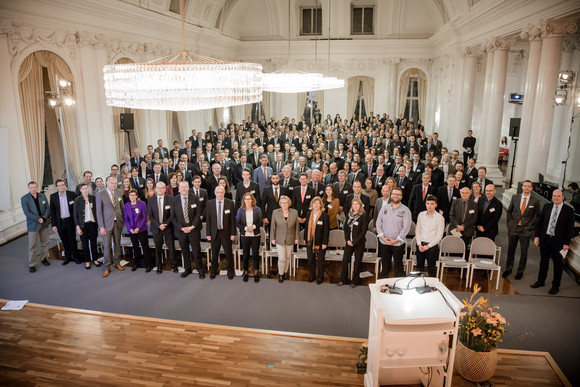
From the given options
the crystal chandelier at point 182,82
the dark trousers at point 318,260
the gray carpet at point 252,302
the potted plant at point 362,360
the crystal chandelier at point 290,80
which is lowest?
the gray carpet at point 252,302

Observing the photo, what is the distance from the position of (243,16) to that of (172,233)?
16796 mm

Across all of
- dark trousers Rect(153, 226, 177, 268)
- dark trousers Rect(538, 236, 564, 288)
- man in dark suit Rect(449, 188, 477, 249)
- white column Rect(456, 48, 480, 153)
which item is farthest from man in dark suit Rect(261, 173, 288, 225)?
white column Rect(456, 48, 480, 153)

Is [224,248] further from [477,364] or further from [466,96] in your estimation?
[466,96]

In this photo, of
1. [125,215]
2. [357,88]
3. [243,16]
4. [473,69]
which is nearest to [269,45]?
[243,16]

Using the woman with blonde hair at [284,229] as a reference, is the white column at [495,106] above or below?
above

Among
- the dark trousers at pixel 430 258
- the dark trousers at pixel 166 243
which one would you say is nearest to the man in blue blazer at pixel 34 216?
the dark trousers at pixel 166 243

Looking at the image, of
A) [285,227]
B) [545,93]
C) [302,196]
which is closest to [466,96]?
[545,93]

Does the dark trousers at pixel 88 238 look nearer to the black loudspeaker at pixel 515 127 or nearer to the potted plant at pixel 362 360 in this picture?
the potted plant at pixel 362 360

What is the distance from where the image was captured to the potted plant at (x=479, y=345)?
4031 mm

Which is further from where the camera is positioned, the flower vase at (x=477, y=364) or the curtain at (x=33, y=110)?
the curtain at (x=33, y=110)

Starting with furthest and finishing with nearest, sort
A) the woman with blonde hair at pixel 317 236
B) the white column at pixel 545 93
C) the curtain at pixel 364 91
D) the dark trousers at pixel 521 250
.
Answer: the curtain at pixel 364 91
the white column at pixel 545 93
the dark trousers at pixel 521 250
the woman with blonde hair at pixel 317 236

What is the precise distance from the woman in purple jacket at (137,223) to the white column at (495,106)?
1031 cm

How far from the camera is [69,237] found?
7.14 metres

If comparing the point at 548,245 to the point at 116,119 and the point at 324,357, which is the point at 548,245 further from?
the point at 116,119
